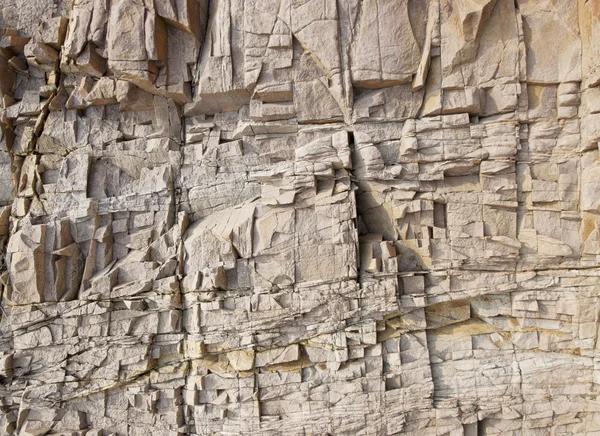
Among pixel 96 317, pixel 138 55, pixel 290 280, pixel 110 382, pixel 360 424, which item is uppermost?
pixel 138 55

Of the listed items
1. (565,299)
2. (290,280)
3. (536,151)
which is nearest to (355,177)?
(290,280)

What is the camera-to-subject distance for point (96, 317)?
31.5 feet

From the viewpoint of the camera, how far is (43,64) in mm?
10312

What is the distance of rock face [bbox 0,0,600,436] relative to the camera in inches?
360

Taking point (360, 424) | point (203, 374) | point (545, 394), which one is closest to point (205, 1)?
point (203, 374)

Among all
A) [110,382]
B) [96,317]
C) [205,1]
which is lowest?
[110,382]

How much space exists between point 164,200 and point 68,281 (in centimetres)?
294

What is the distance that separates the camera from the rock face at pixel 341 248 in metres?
9.16

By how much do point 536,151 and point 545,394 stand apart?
5457 mm

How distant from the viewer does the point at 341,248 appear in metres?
9.27

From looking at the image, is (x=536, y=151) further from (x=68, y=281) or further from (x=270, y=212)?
(x=68, y=281)

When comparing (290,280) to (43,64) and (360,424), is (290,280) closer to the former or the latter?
(360,424)

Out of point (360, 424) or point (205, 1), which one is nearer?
point (360, 424)

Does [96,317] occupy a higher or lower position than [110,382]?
higher
